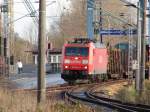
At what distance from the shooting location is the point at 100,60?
148 ft

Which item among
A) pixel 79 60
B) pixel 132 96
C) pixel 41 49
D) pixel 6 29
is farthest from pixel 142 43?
pixel 6 29

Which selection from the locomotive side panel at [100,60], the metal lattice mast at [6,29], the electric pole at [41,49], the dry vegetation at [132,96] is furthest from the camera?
the metal lattice mast at [6,29]

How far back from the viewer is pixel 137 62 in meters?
31.3

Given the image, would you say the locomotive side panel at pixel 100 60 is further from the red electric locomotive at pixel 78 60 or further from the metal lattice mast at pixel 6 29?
the metal lattice mast at pixel 6 29

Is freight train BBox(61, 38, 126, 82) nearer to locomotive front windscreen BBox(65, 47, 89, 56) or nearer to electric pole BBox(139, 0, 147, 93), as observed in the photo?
locomotive front windscreen BBox(65, 47, 89, 56)

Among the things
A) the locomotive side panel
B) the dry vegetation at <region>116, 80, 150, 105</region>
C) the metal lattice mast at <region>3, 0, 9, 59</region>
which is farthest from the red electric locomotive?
the metal lattice mast at <region>3, 0, 9, 59</region>

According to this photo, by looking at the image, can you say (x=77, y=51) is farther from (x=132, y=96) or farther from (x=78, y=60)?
(x=132, y=96)

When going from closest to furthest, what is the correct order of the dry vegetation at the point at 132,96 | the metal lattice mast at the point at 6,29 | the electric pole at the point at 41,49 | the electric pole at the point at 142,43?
the electric pole at the point at 41,49, the dry vegetation at the point at 132,96, the electric pole at the point at 142,43, the metal lattice mast at the point at 6,29

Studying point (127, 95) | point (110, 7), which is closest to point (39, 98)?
point (127, 95)

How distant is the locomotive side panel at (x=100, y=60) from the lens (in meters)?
43.5

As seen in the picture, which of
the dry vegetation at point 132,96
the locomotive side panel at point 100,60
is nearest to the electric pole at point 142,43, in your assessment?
the dry vegetation at point 132,96

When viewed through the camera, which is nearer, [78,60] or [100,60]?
[78,60]

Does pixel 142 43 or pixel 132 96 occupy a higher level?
pixel 142 43

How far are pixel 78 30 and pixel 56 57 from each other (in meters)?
8.38
